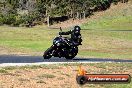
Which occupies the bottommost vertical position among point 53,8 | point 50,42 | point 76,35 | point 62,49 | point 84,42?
point 84,42

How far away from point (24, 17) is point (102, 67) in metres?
80.7

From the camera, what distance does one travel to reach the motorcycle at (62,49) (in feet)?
79.2

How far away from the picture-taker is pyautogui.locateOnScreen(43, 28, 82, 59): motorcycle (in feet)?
79.2

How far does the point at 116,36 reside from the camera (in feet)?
207

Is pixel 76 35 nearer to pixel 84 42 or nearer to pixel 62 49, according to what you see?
pixel 62 49

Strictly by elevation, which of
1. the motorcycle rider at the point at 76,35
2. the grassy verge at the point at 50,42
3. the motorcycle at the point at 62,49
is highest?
the motorcycle rider at the point at 76,35

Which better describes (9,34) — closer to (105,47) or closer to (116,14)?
(105,47)

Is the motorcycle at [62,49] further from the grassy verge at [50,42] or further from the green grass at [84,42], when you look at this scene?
the grassy verge at [50,42]

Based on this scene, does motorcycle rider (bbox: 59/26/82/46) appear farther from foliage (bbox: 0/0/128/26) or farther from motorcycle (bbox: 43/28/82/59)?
foliage (bbox: 0/0/128/26)

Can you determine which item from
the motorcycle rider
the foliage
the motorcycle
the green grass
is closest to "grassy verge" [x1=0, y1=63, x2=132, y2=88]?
the motorcycle rider

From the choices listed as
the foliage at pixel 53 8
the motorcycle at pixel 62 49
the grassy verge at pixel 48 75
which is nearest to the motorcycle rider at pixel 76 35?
the motorcycle at pixel 62 49

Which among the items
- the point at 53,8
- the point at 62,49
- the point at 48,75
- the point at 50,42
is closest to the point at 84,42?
the point at 50,42

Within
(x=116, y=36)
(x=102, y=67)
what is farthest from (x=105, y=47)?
(x=102, y=67)

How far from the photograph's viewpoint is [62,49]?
79.8 ft
